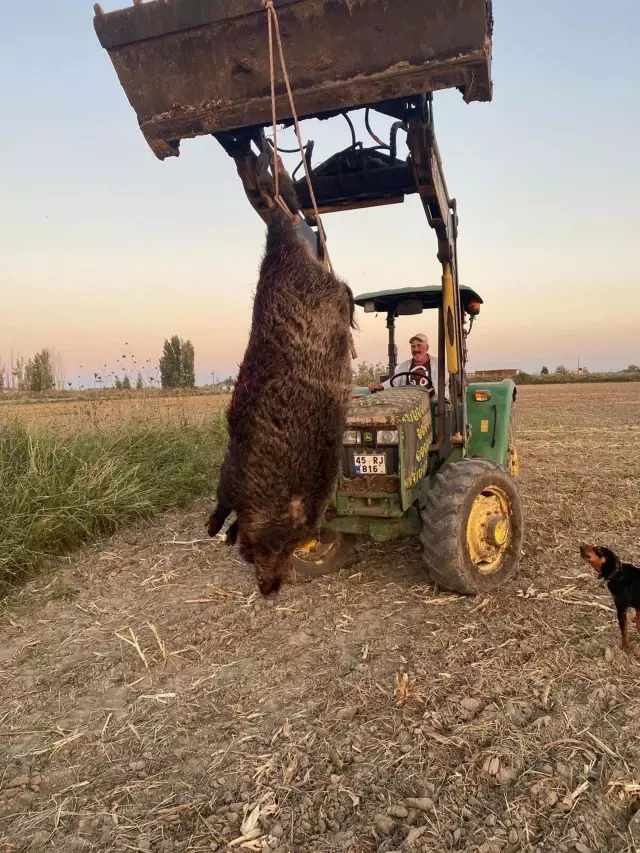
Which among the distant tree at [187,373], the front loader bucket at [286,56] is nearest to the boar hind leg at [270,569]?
the front loader bucket at [286,56]

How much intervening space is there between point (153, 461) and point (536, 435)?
9153 millimetres

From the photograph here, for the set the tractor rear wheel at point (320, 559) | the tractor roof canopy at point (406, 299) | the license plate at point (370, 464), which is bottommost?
the tractor rear wheel at point (320, 559)

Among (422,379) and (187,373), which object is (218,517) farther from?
(187,373)

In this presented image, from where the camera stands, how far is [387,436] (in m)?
4.47

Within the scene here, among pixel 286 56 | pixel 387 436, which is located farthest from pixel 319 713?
pixel 286 56

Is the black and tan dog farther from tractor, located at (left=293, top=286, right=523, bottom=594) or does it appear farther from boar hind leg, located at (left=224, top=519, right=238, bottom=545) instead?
boar hind leg, located at (left=224, top=519, right=238, bottom=545)

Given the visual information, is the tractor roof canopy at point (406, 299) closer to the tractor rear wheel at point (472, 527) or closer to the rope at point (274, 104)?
the tractor rear wheel at point (472, 527)

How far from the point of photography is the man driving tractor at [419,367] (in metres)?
5.70

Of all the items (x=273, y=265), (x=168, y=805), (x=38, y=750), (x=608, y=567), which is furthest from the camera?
(x=608, y=567)

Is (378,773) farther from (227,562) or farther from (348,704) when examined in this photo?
(227,562)

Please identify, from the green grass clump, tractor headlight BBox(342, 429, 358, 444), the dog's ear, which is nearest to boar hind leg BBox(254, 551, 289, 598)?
the dog's ear

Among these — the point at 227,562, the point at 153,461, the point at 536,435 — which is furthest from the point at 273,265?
the point at 536,435

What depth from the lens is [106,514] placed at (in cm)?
668

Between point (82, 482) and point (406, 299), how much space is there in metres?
3.97
